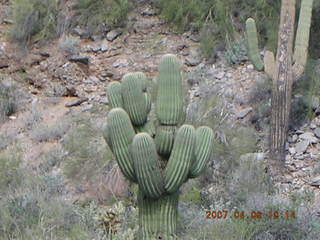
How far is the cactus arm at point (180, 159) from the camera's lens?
6609 millimetres

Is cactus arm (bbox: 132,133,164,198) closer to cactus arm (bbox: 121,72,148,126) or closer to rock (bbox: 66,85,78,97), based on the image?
cactus arm (bbox: 121,72,148,126)

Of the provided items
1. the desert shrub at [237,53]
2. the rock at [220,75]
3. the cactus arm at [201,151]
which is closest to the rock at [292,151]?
the rock at [220,75]

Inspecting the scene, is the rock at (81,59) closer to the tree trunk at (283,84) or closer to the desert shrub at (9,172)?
the desert shrub at (9,172)

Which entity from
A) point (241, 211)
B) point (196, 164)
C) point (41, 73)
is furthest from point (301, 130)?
point (41, 73)

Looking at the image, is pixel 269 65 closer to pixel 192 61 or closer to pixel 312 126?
pixel 312 126

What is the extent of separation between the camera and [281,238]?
720 centimetres

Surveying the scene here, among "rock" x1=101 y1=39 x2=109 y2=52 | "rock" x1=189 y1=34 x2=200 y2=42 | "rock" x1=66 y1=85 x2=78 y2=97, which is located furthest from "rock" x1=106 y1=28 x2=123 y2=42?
"rock" x1=189 y1=34 x2=200 y2=42

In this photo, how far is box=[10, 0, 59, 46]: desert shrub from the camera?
49.7 feet

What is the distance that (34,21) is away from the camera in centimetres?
1526

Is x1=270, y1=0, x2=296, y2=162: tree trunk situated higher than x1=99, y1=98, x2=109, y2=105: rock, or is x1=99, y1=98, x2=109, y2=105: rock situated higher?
x1=270, y1=0, x2=296, y2=162: tree trunk

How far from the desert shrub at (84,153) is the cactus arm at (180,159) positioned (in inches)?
155

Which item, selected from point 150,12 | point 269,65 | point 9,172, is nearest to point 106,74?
point 150,12

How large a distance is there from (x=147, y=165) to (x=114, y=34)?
8554mm

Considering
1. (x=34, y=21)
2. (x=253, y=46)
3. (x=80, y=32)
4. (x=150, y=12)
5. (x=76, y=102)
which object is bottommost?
(x=76, y=102)
